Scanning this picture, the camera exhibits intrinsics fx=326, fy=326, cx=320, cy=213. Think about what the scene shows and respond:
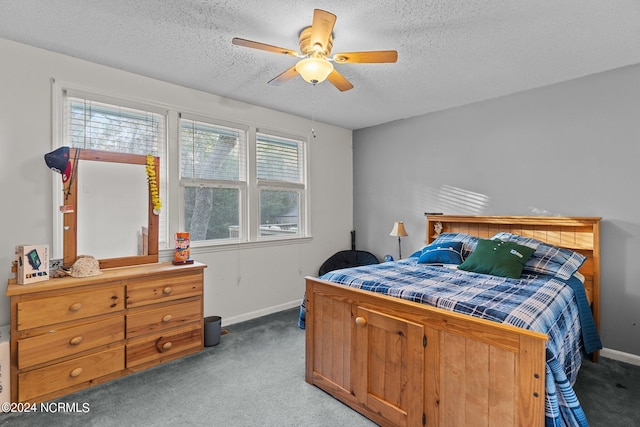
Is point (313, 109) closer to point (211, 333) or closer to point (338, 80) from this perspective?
point (338, 80)

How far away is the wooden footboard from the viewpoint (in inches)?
56.0

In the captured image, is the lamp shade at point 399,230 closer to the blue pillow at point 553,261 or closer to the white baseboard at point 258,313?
the blue pillow at point 553,261

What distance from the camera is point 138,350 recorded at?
8.25 feet

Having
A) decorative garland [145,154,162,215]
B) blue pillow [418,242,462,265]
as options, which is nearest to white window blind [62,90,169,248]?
decorative garland [145,154,162,215]

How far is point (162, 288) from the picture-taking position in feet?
8.75

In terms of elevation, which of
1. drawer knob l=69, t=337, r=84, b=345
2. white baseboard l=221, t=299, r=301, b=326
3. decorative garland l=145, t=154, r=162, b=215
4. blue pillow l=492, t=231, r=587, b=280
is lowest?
white baseboard l=221, t=299, r=301, b=326

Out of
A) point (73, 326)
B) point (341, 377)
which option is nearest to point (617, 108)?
point (341, 377)

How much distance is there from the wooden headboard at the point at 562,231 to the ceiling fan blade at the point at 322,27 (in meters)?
2.49

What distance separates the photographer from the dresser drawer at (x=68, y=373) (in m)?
2.06

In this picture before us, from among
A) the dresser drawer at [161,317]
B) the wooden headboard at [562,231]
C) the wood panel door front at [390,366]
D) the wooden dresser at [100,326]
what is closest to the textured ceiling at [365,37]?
the wooden headboard at [562,231]

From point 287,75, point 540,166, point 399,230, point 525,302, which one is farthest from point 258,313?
point 540,166

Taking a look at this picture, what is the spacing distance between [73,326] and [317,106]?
9.93ft

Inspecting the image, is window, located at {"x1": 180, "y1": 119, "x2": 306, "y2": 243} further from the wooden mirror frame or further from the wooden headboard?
the wooden headboard

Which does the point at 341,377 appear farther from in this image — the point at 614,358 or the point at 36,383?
the point at 614,358
